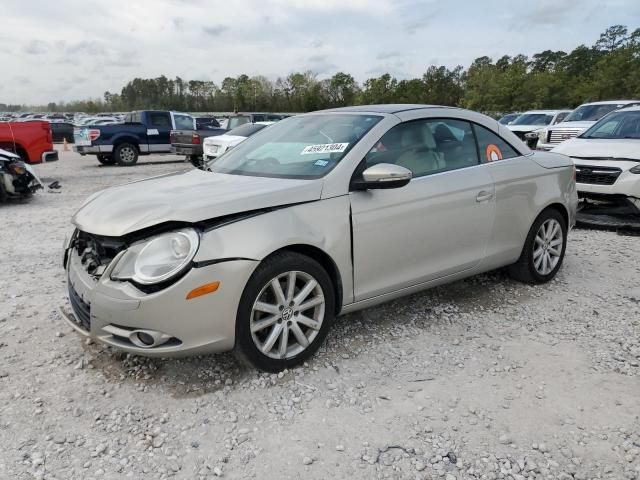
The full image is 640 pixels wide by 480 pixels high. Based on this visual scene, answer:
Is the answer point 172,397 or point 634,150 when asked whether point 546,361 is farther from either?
point 634,150

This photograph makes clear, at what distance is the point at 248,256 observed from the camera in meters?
2.78

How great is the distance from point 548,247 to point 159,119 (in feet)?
50.1

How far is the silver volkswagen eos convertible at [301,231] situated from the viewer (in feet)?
8.98

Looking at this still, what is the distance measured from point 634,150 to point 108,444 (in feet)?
23.0

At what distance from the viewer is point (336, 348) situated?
347 centimetres

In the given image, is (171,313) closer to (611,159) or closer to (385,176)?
(385,176)

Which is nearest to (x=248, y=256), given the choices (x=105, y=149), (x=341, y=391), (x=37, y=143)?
(x=341, y=391)

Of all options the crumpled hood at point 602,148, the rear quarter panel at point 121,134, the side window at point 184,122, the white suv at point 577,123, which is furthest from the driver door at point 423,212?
the side window at point 184,122

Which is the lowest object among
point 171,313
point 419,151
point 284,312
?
point 284,312

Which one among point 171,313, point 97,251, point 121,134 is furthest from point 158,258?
point 121,134

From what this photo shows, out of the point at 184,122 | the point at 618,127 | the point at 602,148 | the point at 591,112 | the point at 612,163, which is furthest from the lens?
the point at 184,122

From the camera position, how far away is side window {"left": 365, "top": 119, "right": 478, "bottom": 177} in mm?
3582

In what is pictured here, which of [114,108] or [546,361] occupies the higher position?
[114,108]

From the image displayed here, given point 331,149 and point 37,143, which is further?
point 37,143
